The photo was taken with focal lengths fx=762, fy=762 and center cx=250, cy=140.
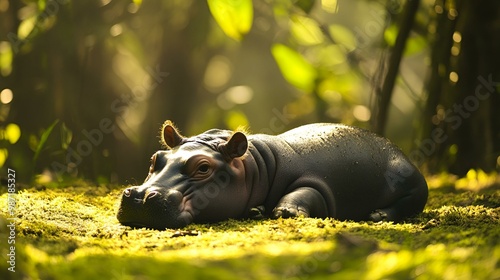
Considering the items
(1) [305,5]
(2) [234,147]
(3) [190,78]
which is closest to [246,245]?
(2) [234,147]

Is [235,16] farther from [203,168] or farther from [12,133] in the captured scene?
[12,133]

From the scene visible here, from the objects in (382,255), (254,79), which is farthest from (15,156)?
(254,79)

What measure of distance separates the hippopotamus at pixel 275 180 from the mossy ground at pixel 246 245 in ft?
0.41

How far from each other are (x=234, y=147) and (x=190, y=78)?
4.61 m

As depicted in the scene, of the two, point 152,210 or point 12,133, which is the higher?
point 152,210

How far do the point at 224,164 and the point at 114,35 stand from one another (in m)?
3.17

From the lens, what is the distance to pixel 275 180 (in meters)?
4.09

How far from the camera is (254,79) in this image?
11227mm

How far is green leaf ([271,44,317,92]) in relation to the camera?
244 inches

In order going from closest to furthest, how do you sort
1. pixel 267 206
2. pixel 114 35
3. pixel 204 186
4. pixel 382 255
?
1. pixel 382 255
2. pixel 204 186
3. pixel 267 206
4. pixel 114 35

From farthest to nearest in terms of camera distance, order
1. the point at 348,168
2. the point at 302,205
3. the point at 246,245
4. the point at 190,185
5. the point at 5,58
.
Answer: the point at 5,58, the point at 348,168, the point at 302,205, the point at 190,185, the point at 246,245

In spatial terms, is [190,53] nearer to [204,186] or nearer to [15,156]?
[15,156]

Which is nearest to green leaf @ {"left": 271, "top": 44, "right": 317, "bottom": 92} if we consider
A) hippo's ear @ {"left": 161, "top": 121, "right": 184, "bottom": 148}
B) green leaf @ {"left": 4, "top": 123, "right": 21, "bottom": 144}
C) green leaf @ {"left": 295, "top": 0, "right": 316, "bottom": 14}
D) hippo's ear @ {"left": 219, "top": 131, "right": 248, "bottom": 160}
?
green leaf @ {"left": 295, "top": 0, "right": 316, "bottom": 14}

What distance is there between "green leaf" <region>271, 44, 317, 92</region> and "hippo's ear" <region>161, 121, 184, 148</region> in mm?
2192
